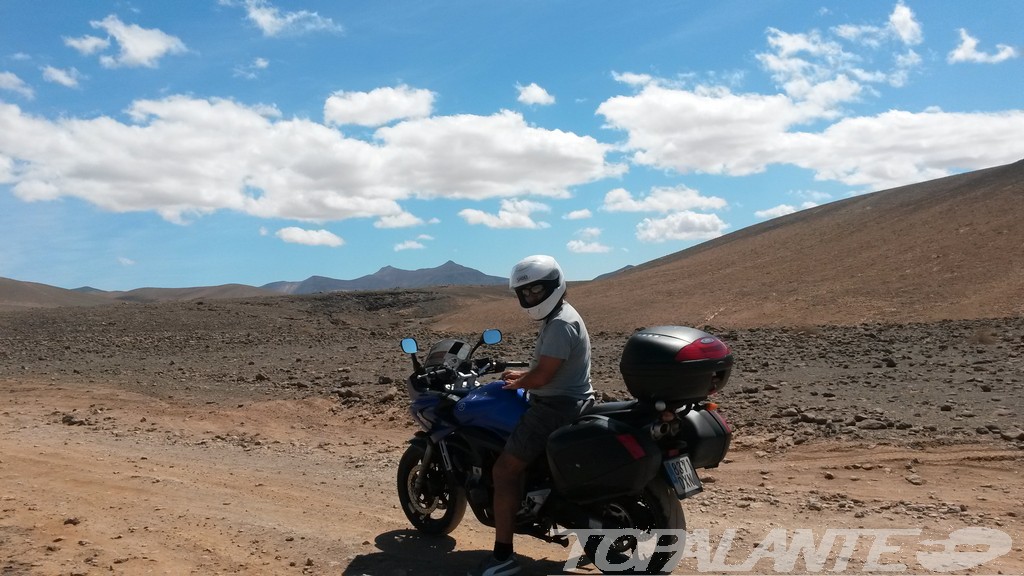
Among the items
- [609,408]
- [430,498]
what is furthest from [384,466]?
[609,408]

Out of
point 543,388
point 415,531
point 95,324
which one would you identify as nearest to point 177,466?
point 415,531

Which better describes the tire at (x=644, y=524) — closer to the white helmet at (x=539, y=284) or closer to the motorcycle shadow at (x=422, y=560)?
the motorcycle shadow at (x=422, y=560)

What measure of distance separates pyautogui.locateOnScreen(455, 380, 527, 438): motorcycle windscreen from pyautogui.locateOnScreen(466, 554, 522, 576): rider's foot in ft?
2.61

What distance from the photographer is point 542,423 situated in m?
5.16

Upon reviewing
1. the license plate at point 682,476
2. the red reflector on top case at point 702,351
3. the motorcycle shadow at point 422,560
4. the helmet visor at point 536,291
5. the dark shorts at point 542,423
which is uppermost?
the helmet visor at point 536,291

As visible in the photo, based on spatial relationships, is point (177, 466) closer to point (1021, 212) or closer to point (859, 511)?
point (859, 511)

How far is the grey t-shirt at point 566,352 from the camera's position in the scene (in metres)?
4.99

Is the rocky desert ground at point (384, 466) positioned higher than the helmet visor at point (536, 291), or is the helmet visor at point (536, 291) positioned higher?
the helmet visor at point (536, 291)

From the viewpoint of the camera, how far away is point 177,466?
29.7ft

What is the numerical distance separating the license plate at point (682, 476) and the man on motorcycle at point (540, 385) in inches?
27.7

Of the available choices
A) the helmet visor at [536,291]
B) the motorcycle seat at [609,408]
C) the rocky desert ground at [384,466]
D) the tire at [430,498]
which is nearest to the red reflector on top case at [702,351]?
the motorcycle seat at [609,408]

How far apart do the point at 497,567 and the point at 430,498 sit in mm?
1232

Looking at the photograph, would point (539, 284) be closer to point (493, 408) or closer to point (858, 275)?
point (493, 408)

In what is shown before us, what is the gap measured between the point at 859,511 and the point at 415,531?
3.61 meters
